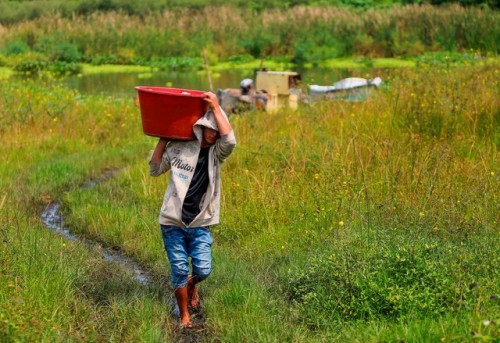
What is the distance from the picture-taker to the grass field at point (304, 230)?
516 cm

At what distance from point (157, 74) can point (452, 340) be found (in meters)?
23.2

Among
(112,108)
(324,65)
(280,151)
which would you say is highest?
(280,151)

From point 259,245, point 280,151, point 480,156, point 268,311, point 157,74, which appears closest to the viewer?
point 268,311

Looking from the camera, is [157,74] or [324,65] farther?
[324,65]

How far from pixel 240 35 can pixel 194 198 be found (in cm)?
2761

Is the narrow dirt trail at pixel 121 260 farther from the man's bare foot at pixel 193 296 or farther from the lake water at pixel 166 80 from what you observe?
the lake water at pixel 166 80

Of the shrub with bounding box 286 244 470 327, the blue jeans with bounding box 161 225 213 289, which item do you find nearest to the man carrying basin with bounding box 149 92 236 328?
the blue jeans with bounding box 161 225 213 289

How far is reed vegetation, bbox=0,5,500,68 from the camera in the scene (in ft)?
94.3

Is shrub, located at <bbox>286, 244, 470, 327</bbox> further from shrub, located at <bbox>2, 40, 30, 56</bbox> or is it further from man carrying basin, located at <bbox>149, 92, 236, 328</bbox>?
shrub, located at <bbox>2, 40, 30, 56</bbox>

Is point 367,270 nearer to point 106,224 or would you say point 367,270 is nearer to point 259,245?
point 259,245

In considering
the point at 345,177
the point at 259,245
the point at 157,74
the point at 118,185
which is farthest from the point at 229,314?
the point at 157,74

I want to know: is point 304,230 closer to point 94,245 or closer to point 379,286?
point 379,286

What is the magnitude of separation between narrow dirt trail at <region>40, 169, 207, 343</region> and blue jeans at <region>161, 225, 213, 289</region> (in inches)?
12.3

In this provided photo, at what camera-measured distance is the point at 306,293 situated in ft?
18.5
